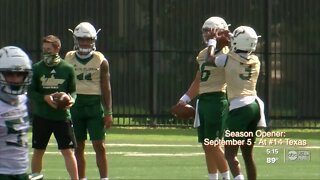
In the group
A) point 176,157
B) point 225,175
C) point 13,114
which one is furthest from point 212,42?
point 176,157

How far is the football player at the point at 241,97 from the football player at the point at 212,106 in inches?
19.8

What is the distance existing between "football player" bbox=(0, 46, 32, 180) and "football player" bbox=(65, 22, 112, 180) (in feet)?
15.5

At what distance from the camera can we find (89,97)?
1373cm

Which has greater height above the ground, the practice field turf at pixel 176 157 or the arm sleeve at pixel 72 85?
the arm sleeve at pixel 72 85

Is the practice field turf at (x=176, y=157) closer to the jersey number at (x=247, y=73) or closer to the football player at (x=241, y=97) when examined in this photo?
the football player at (x=241, y=97)

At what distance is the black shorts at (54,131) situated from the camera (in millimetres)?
13039

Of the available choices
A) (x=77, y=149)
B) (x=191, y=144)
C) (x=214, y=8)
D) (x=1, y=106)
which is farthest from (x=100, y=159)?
(x=214, y=8)

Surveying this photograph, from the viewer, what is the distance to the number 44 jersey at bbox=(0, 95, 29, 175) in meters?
8.83

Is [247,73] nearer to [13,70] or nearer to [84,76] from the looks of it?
[84,76]

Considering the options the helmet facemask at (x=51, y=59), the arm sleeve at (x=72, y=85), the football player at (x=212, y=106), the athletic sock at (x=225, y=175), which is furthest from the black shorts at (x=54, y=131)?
the athletic sock at (x=225, y=175)

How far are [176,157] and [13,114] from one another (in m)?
9.21

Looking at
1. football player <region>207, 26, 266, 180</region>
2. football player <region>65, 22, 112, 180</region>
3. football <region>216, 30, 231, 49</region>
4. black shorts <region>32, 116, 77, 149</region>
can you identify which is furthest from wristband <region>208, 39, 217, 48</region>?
black shorts <region>32, 116, 77, 149</region>

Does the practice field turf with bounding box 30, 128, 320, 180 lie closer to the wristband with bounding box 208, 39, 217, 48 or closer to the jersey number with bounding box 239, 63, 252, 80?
the wristband with bounding box 208, 39, 217, 48

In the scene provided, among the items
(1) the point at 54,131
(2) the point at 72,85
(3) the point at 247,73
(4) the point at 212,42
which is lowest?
(1) the point at 54,131
